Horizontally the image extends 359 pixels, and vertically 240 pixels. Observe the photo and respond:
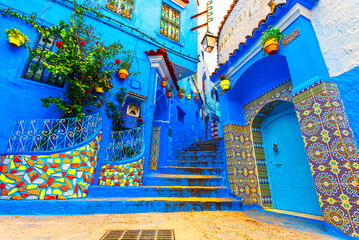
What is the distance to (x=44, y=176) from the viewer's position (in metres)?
3.07

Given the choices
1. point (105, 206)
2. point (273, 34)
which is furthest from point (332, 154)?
point (105, 206)

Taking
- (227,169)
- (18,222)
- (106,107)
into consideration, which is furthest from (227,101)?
(18,222)

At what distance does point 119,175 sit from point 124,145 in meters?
0.86

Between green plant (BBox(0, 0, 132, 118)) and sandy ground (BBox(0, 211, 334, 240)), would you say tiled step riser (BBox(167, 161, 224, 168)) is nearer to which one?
sandy ground (BBox(0, 211, 334, 240))

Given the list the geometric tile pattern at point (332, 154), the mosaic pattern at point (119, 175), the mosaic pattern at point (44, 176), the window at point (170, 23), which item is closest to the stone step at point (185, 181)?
the mosaic pattern at point (119, 175)

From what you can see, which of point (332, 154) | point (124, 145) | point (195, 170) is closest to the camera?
point (332, 154)

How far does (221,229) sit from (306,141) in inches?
75.4

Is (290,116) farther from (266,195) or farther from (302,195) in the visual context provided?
(266,195)

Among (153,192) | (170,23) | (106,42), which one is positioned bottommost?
(153,192)

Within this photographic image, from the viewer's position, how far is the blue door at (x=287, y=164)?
3.16 metres

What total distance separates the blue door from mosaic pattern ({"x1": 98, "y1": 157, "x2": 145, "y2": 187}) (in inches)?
137

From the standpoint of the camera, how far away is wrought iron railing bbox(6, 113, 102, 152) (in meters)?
3.45

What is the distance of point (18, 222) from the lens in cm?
233

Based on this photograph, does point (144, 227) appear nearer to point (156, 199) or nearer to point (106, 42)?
point (156, 199)
